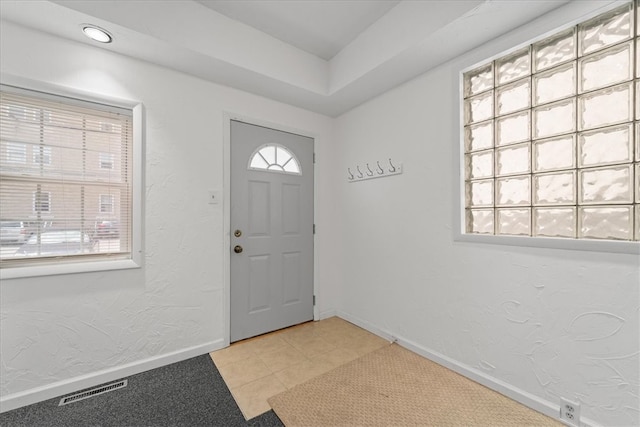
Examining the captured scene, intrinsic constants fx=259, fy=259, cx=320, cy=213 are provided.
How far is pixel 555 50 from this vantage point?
1.53 meters

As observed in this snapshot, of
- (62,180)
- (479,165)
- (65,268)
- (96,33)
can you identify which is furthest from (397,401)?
(96,33)

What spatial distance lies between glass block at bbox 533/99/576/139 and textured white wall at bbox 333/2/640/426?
17.4 inches

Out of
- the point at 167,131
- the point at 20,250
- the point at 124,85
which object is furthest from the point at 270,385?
the point at 124,85

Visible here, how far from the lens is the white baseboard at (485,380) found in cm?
148

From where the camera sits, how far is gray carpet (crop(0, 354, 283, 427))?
1.48m

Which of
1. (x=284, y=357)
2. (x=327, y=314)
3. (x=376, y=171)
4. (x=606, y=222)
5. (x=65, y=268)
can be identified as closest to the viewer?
(x=606, y=222)

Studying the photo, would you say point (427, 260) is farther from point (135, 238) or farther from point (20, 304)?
point (20, 304)

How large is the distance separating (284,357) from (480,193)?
2.01m

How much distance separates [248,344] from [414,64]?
2.76 meters

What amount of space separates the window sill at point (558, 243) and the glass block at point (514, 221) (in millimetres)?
72

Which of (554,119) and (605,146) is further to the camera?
(554,119)

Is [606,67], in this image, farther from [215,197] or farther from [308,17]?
[215,197]

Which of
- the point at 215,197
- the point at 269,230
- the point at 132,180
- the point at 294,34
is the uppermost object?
the point at 294,34

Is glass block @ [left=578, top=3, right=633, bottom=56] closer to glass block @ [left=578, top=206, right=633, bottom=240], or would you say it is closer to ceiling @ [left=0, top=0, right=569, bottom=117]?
ceiling @ [left=0, top=0, right=569, bottom=117]
